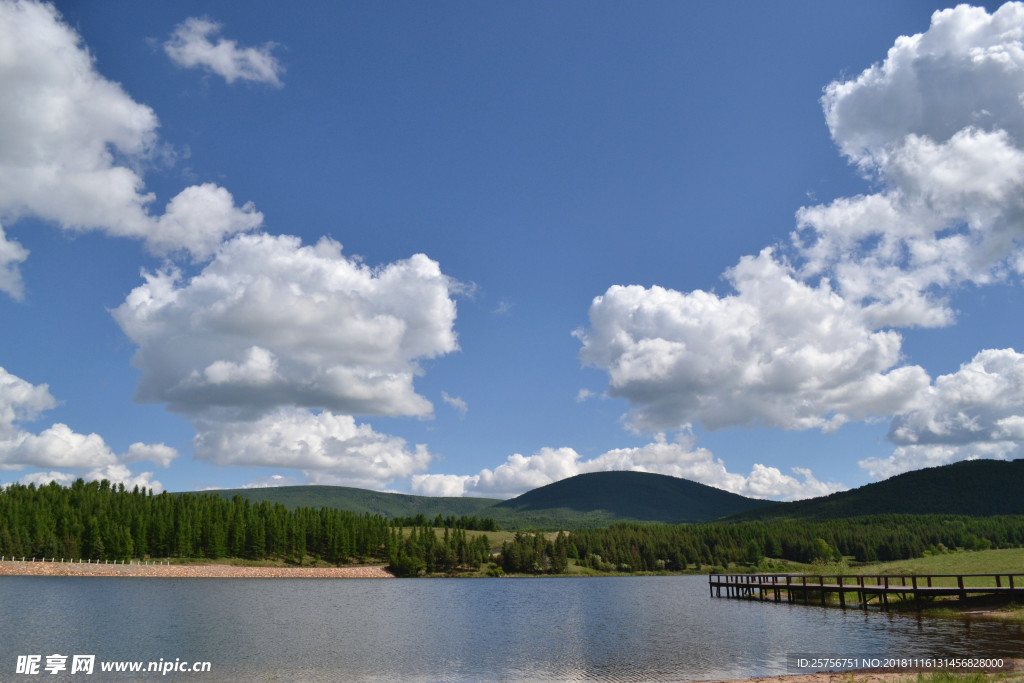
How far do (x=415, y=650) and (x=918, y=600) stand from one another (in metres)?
52.0

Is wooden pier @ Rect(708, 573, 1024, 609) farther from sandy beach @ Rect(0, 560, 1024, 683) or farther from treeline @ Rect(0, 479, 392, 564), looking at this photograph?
treeline @ Rect(0, 479, 392, 564)

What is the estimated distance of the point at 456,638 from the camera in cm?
5722

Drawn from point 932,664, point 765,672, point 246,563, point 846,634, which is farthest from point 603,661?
point 246,563

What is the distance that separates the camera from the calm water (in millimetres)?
40906

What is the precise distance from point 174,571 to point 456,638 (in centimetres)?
13088

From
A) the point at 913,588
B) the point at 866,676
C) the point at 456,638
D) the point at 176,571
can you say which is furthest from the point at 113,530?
the point at 866,676

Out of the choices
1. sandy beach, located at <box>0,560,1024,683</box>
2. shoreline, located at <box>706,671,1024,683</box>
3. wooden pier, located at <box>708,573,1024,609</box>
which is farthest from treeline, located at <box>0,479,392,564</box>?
shoreline, located at <box>706,671,1024,683</box>

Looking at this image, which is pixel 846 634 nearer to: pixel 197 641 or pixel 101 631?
pixel 197 641

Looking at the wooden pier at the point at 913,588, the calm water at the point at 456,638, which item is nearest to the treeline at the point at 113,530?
the calm water at the point at 456,638

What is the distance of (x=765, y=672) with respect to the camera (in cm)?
3928

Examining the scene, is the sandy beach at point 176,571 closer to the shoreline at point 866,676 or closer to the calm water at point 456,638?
the calm water at point 456,638

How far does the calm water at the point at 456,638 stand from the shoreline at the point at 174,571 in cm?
6994

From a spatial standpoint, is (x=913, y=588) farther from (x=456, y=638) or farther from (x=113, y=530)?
(x=113, y=530)

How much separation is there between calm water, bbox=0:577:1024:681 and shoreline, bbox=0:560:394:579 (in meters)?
69.9
